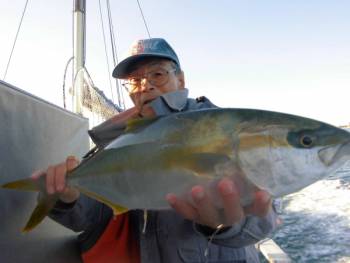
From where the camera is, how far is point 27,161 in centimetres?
172

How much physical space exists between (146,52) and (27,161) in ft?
3.04

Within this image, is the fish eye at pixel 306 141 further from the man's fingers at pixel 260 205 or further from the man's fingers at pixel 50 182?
the man's fingers at pixel 50 182

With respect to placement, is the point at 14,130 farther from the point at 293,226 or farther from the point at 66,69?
the point at 293,226

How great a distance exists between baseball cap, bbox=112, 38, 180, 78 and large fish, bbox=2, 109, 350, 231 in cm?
79

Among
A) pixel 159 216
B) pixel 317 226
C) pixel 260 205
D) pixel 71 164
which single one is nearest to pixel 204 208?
pixel 260 205

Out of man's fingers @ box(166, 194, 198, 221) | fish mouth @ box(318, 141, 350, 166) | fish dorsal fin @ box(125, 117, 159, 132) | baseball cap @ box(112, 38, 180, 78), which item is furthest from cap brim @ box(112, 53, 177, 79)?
fish mouth @ box(318, 141, 350, 166)

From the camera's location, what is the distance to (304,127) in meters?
1.31

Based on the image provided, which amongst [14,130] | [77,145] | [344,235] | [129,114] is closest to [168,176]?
[14,130]

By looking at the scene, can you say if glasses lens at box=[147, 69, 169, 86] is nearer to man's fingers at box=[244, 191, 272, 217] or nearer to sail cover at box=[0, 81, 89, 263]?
sail cover at box=[0, 81, 89, 263]

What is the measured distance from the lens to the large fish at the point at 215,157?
49.4 inches

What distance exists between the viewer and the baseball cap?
2146 millimetres

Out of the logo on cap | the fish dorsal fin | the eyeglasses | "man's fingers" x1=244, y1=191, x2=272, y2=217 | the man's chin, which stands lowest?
"man's fingers" x1=244, y1=191, x2=272, y2=217

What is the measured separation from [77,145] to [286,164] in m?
1.86

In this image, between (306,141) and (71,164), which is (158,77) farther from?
(306,141)
